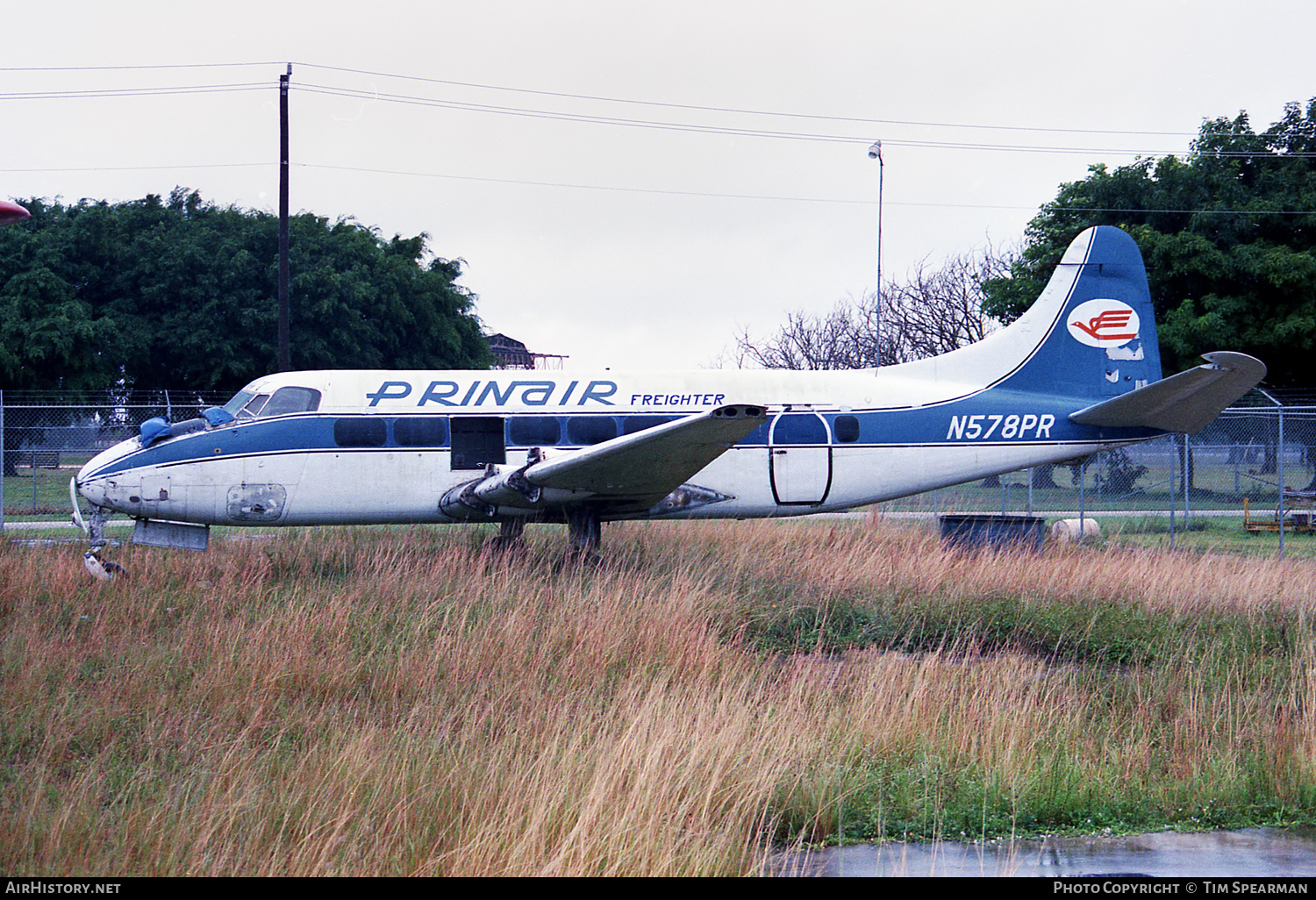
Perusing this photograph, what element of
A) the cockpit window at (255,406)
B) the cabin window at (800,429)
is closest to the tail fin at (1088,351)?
the cabin window at (800,429)

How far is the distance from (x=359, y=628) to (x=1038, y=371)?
1120cm

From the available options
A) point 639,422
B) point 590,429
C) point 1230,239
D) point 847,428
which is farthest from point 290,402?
point 1230,239

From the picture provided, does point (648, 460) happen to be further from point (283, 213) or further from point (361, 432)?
point (283, 213)

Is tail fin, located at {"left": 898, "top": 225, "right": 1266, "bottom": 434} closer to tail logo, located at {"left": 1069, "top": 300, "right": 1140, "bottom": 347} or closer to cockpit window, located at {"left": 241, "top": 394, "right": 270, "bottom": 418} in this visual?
tail logo, located at {"left": 1069, "top": 300, "right": 1140, "bottom": 347}

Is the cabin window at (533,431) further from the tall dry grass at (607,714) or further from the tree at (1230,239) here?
the tree at (1230,239)

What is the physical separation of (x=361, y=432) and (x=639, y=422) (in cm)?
393

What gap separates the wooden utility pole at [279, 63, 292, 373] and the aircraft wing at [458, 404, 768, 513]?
13618 mm

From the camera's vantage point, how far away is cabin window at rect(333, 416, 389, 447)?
14.0m

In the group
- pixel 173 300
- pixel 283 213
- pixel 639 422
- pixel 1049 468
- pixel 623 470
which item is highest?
pixel 283 213

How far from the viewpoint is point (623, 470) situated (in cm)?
1247

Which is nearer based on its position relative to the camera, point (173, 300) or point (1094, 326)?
point (1094, 326)

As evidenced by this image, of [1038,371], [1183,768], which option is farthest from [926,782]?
[1038,371]

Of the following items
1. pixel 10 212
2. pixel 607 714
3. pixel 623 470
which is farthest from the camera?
pixel 623 470

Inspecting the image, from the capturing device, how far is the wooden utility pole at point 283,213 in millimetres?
25452
